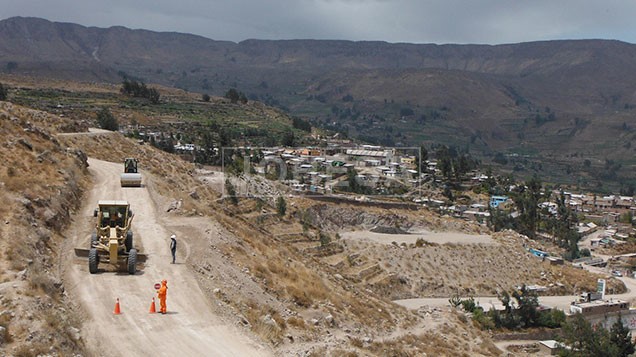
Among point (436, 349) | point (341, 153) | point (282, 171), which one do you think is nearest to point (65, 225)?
point (436, 349)

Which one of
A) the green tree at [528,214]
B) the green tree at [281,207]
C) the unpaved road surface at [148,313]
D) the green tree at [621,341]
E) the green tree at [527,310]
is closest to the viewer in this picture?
the unpaved road surface at [148,313]

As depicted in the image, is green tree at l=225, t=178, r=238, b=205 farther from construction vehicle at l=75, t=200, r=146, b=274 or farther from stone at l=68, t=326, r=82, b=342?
stone at l=68, t=326, r=82, b=342

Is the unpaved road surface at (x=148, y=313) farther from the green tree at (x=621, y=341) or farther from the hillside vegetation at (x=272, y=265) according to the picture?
the green tree at (x=621, y=341)

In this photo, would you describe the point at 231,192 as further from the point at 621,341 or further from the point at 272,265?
the point at 621,341

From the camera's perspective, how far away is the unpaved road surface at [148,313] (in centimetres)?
1191

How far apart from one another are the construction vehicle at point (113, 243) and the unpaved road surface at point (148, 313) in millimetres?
270

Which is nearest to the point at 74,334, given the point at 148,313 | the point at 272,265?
the point at 148,313

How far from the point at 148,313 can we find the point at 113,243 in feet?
9.20

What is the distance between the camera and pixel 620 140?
177m

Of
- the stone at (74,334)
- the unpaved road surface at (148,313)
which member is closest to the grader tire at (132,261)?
the unpaved road surface at (148,313)

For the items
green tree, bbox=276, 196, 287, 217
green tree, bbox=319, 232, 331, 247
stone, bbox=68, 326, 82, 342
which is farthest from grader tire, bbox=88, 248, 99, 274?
green tree, bbox=276, 196, 287, 217

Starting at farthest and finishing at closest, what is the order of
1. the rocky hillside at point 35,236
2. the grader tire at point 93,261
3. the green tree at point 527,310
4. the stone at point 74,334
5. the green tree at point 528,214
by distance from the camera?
the green tree at point 528,214, the green tree at point 527,310, the grader tire at point 93,261, the stone at point 74,334, the rocky hillside at point 35,236

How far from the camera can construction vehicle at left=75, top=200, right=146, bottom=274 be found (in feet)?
50.2

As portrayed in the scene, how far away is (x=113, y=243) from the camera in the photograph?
1534 centimetres
